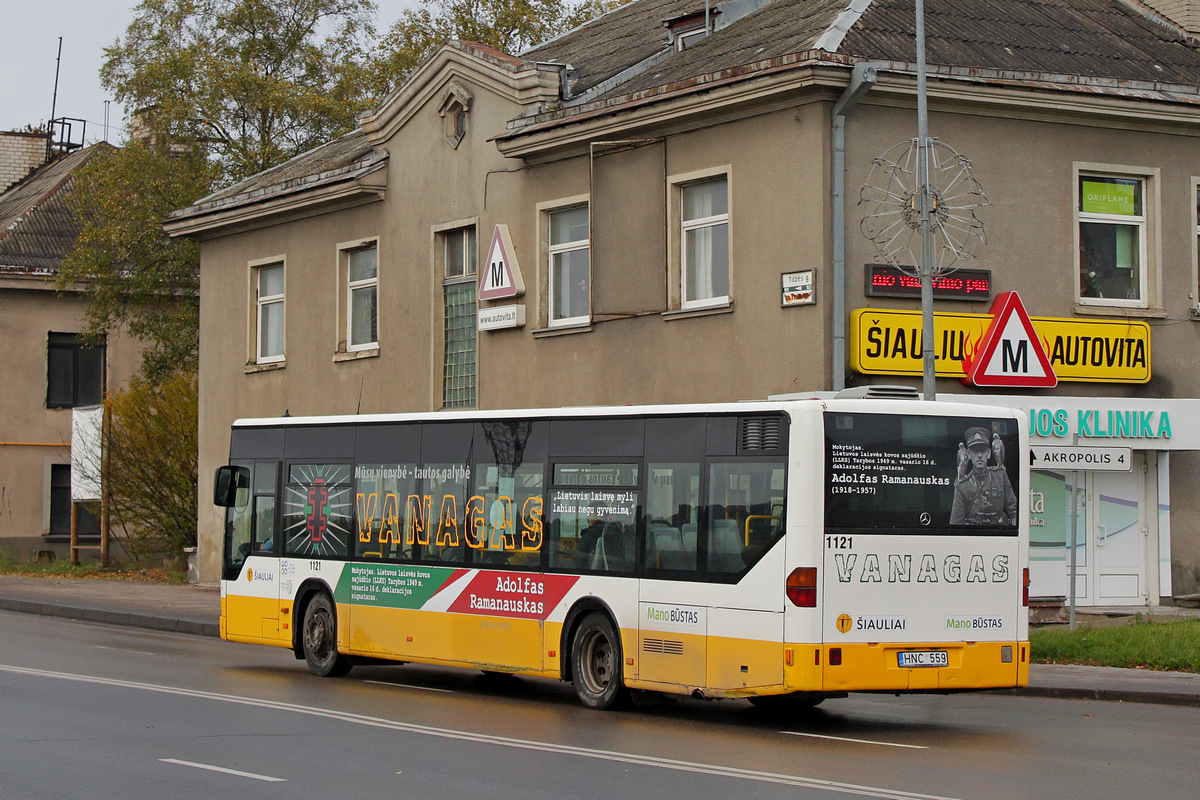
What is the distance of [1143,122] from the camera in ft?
69.2

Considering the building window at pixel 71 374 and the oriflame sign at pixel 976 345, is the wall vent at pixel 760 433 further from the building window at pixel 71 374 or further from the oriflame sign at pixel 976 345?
the building window at pixel 71 374

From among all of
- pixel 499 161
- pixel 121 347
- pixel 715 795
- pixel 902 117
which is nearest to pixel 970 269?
pixel 902 117

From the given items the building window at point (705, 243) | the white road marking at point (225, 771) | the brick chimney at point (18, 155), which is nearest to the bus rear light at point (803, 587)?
the white road marking at point (225, 771)

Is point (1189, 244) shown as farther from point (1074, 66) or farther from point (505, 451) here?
point (505, 451)

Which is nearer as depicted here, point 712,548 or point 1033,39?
point 712,548

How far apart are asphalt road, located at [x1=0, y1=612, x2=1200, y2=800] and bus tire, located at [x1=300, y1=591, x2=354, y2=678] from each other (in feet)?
0.82

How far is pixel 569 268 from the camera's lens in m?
23.2

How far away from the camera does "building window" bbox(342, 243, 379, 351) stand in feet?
89.9

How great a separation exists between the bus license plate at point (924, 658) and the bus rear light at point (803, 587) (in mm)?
920

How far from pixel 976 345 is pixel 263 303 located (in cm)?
1543

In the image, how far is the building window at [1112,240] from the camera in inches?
826

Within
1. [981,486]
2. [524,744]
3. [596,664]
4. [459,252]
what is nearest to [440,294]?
[459,252]

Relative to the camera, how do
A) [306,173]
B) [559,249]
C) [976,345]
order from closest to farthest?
1. [976,345]
2. [559,249]
3. [306,173]

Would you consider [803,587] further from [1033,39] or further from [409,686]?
[1033,39]
